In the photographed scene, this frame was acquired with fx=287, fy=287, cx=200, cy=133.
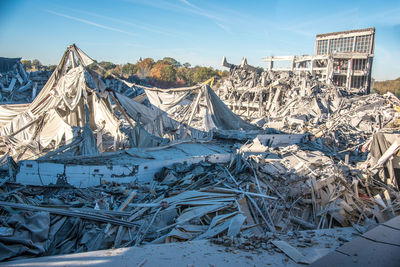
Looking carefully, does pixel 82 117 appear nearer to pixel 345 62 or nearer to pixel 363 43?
pixel 345 62

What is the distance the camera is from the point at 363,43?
28469 mm

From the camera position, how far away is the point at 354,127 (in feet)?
45.8

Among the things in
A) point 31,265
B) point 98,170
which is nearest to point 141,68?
point 98,170

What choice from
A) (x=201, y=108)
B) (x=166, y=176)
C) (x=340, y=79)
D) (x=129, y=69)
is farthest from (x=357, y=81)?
(x=129, y=69)

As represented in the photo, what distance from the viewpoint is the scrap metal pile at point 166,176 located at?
376cm

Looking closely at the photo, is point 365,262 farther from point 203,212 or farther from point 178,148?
point 178,148

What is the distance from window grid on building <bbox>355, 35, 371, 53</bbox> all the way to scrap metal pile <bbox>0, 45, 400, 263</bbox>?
17.9 metres

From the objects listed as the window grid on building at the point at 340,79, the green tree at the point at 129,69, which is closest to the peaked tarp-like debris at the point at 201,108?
the window grid on building at the point at 340,79

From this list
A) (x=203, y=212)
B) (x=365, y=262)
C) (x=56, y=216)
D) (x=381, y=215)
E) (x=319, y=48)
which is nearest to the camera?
(x=365, y=262)

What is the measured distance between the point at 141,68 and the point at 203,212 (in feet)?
164

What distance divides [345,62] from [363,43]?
3.59m

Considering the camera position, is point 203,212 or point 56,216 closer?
point 56,216

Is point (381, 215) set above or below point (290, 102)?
below

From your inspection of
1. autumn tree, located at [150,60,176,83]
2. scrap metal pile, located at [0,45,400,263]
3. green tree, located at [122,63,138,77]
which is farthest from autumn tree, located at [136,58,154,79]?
scrap metal pile, located at [0,45,400,263]
